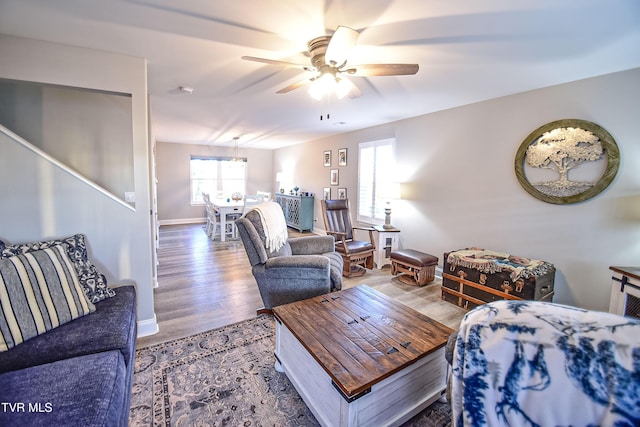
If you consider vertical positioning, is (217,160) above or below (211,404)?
above

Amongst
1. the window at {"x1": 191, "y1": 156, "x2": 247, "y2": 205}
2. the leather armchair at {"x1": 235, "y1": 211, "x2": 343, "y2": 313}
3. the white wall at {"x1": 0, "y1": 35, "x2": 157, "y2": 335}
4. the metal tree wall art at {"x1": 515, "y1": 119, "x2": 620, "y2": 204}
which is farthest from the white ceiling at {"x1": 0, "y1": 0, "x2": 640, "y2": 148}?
the window at {"x1": 191, "y1": 156, "x2": 247, "y2": 205}

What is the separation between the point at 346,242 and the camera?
405 centimetres

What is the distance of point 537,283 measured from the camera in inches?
98.1

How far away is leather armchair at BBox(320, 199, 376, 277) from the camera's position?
384 cm

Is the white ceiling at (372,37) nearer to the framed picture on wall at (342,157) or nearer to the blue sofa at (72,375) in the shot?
the blue sofa at (72,375)

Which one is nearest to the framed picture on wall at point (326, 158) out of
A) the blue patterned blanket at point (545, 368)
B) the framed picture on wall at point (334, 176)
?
the framed picture on wall at point (334, 176)

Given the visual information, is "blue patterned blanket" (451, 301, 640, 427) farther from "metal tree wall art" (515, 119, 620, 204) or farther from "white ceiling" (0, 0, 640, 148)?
"metal tree wall art" (515, 119, 620, 204)

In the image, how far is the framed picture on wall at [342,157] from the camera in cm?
567

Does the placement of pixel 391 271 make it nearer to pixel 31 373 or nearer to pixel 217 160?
pixel 31 373

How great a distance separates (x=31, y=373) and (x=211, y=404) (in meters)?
0.90

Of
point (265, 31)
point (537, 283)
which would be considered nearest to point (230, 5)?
point (265, 31)

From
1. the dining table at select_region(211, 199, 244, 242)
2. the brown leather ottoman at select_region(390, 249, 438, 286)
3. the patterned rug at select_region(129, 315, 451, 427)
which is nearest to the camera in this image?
the patterned rug at select_region(129, 315, 451, 427)

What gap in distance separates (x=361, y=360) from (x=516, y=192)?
2789 millimetres

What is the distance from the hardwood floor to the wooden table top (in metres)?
1.08
